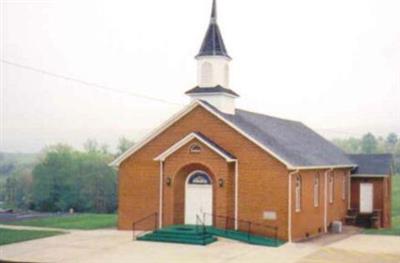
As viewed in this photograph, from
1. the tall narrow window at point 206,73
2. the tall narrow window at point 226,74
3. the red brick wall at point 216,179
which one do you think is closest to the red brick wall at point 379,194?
the red brick wall at point 216,179

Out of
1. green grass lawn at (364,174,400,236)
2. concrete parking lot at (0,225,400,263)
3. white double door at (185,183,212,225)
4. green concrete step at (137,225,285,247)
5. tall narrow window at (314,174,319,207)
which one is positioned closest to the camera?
concrete parking lot at (0,225,400,263)

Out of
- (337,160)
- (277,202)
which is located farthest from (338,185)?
(277,202)

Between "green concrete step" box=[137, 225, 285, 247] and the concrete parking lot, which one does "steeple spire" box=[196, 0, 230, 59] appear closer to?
"green concrete step" box=[137, 225, 285, 247]

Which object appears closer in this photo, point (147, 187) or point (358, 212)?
point (147, 187)

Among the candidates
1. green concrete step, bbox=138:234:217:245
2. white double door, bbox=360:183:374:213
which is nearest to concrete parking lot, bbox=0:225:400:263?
green concrete step, bbox=138:234:217:245

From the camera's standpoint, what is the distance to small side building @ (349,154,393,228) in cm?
3541

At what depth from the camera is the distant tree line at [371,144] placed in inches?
5396

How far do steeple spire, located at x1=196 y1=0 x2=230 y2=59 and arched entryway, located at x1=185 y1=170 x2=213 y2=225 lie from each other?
19.8 feet

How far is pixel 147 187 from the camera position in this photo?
29031 millimetres

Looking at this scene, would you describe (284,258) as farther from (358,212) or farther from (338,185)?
(358,212)

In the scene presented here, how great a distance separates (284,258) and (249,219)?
562 centimetres

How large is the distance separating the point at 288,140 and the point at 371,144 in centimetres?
11779

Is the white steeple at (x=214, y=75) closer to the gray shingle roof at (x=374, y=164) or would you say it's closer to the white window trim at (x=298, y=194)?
the white window trim at (x=298, y=194)

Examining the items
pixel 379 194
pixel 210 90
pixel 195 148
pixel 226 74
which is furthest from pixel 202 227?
pixel 379 194
